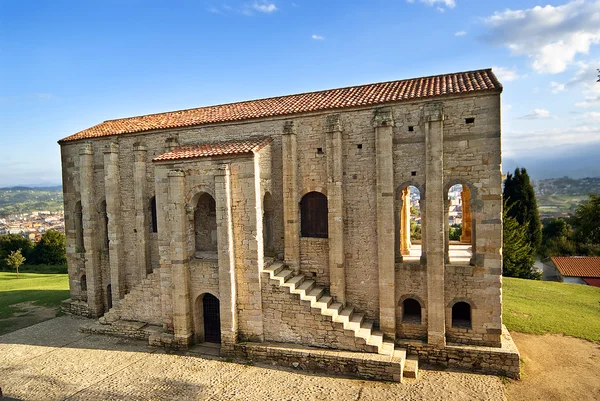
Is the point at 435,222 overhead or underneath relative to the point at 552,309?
overhead

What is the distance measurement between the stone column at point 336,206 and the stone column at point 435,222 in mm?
3006

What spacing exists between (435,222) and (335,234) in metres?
3.52

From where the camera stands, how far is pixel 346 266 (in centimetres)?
1310

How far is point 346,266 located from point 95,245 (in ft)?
42.0

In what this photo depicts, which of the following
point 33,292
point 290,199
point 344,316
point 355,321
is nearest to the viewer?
point 344,316

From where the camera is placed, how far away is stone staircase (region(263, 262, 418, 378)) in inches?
440

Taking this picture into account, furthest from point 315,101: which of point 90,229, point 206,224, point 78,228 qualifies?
point 78,228

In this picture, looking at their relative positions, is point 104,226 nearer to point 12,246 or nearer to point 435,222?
point 435,222

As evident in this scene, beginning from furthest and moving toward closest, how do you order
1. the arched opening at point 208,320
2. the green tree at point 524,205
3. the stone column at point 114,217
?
the green tree at point 524,205, the stone column at point 114,217, the arched opening at point 208,320

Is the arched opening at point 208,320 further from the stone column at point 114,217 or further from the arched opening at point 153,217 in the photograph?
the stone column at point 114,217

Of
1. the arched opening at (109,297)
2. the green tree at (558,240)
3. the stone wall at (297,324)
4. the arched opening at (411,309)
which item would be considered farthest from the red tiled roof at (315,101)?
the green tree at (558,240)

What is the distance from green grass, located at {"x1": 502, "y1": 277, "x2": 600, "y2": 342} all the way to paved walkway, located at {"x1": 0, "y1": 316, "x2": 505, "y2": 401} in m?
5.30

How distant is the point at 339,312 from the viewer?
41.2 ft

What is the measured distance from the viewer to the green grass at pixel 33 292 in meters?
19.9
